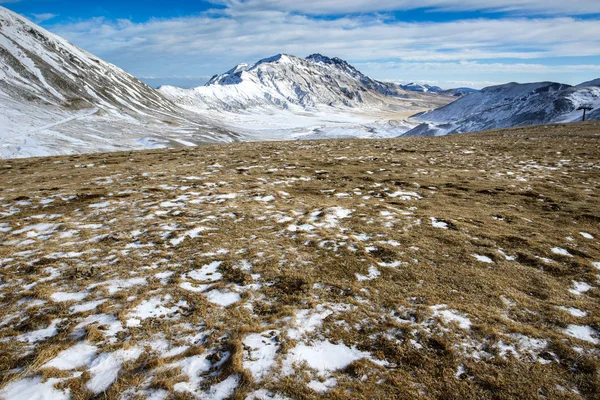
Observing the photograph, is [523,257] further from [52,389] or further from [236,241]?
[52,389]

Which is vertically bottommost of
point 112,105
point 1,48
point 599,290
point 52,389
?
point 599,290

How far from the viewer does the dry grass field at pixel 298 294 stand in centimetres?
485

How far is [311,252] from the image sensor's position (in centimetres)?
895

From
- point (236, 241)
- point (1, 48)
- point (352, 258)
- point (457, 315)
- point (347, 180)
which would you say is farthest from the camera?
point (1, 48)

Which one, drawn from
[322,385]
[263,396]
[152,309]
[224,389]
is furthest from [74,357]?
[322,385]

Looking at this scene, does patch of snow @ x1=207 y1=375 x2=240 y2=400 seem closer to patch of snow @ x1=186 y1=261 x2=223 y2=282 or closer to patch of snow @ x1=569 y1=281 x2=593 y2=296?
patch of snow @ x1=186 y1=261 x2=223 y2=282

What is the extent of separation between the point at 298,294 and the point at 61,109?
171 metres

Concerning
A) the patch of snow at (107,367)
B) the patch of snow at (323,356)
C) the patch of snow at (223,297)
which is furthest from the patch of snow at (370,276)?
the patch of snow at (107,367)

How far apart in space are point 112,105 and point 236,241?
196 meters

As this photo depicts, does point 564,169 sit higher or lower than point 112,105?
lower

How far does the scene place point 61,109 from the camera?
13712 centimetres

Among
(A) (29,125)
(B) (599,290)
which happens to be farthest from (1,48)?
(B) (599,290)

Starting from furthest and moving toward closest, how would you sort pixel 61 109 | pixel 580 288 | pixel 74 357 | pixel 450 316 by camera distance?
pixel 61 109
pixel 580 288
pixel 450 316
pixel 74 357

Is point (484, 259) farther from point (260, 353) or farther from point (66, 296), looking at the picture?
point (66, 296)
